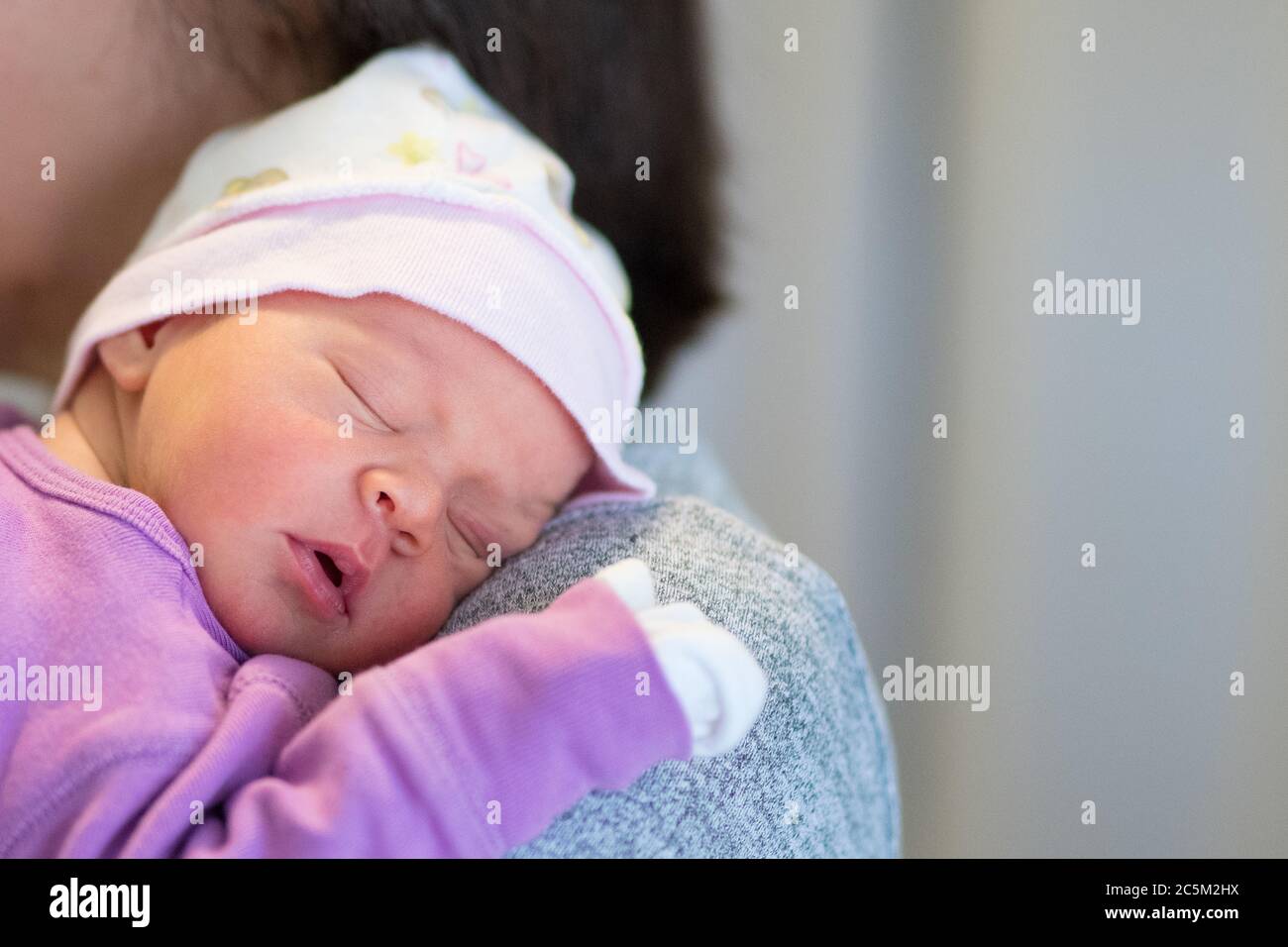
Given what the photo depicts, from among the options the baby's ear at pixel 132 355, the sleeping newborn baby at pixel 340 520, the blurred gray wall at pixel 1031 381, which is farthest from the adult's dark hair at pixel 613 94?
the baby's ear at pixel 132 355

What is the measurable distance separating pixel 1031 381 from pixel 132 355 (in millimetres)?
992

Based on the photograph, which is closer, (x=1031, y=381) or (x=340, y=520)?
(x=340, y=520)

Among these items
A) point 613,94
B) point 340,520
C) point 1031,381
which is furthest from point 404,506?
point 1031,381

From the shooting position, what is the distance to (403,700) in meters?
0.62

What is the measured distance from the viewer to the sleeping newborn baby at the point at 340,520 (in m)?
0.62

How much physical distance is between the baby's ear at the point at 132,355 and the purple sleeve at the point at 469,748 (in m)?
0.39

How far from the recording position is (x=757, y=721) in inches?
29.4

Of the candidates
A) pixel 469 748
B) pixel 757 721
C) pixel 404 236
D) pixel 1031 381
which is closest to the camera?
pixel 469 748

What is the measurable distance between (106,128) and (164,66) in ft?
0.28

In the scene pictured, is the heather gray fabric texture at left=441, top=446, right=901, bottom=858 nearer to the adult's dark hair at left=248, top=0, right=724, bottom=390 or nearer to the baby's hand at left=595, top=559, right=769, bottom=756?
the baby's hand at left=595, top=559, right=769, bottom=756

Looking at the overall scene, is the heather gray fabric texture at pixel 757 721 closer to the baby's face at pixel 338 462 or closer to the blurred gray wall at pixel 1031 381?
the baby's face at pixel 338 462

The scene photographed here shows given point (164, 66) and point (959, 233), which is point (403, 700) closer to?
point (164, 66)

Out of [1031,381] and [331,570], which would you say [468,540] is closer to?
[331,570]

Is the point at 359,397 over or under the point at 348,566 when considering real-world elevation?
over
